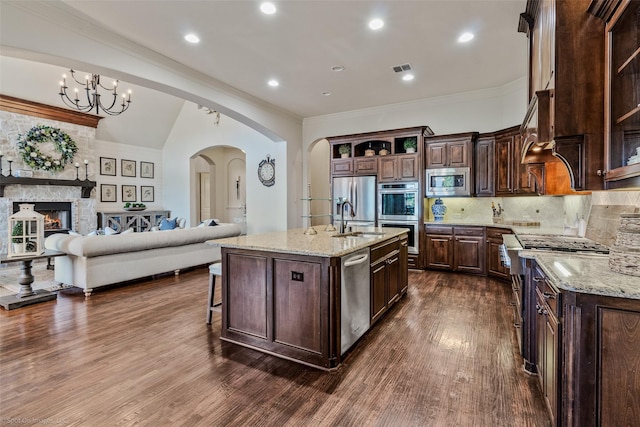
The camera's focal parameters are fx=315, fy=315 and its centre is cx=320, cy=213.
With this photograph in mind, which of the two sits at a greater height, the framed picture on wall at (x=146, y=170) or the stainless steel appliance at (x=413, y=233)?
the framed picture on wall at (x=146, y=170)

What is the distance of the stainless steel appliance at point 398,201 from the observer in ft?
18.7

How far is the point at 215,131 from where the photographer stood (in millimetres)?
8453

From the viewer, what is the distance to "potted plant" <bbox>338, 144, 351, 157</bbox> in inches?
255

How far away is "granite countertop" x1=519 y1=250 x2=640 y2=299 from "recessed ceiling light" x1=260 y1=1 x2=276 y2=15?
10.4ft

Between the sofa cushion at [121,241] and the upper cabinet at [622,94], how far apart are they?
5390 mm

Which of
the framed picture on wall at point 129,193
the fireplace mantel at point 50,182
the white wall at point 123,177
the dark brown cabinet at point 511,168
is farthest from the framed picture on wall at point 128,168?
the dark brown cabinet at point 511,168

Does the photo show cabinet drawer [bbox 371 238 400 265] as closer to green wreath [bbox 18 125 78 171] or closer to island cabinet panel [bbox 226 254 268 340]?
island cabinet panel [bbox 226 254 268 340]

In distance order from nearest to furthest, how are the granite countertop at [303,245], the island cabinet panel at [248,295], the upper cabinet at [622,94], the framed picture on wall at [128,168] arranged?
1. the upper cabinet at [622,94]
2. the granite countertop at [303,245]
3. the island cabinet panel at [248,295]
4. the framed picture on wall at [128,168]

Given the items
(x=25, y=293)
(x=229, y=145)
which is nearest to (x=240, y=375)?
(x=25, y=293)

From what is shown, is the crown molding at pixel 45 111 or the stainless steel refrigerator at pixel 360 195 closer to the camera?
the stainless steel refrigerator at pixel 360 195

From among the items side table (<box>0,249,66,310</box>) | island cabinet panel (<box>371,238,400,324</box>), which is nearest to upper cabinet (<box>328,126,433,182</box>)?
island cabinet panel (<box>371,238,400,324</box>)

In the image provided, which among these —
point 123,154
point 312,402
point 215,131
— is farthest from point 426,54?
point 123,154

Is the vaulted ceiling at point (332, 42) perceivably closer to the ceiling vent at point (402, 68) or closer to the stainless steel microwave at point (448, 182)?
the ceiling vent at point (402, 68)

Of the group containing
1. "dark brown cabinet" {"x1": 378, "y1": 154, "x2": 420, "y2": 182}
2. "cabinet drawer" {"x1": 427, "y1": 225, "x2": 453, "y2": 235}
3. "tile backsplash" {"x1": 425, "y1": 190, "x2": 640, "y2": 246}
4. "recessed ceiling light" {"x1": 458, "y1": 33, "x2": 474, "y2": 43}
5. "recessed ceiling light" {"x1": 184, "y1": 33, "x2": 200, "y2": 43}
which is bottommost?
"cabinet drawer" {"x1": 427, "y1": 225, "x2": 453, "y2": 235}
